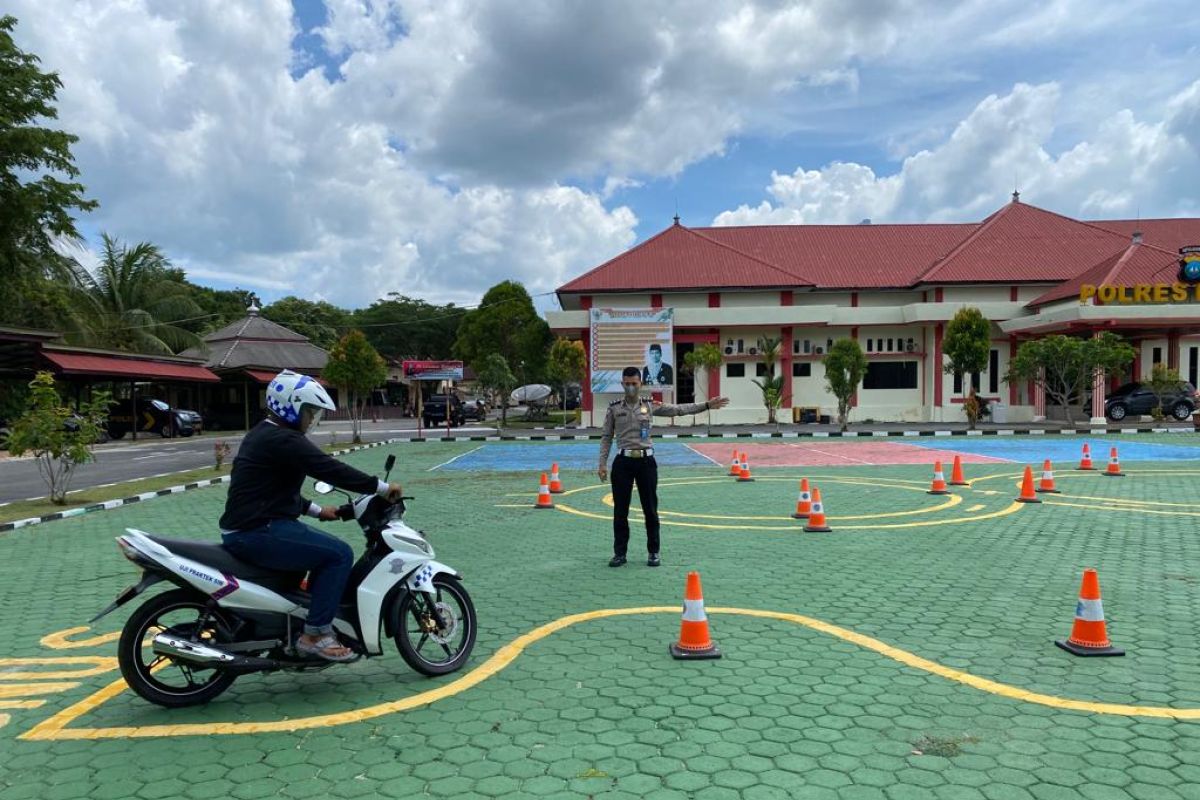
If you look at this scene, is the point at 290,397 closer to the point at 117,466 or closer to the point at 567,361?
the point at 117,466

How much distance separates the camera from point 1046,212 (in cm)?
4128

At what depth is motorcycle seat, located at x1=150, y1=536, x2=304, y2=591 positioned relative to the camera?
13.8ft

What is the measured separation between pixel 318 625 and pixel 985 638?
13.8 ft

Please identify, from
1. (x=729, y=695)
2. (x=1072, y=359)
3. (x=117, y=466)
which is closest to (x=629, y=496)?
(x=729, y=695)

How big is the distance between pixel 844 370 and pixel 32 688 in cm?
3023

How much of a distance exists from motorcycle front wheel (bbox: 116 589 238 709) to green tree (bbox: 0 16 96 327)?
2985 centimetres

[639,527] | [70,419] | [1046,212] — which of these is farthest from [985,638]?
[1046,212]

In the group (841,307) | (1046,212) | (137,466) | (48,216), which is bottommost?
(137,466)

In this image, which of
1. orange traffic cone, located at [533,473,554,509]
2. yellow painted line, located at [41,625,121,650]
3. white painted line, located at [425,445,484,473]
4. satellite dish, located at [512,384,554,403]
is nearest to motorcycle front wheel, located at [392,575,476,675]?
yellow painted line, located at [41,625,121,650]

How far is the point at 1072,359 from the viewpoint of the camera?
2956cm

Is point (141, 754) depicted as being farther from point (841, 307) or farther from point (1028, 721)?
point (841, 307)

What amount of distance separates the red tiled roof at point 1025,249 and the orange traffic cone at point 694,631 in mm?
35429

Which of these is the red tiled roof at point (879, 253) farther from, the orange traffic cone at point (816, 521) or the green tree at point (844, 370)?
the orange traffic cone at point (816, 521)

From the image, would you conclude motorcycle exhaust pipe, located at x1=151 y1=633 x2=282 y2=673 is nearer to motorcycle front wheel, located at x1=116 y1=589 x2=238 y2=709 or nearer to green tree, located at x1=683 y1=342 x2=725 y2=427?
motorcycle front wheel, located at x1=116 y1=589 x2=238 y2=709
